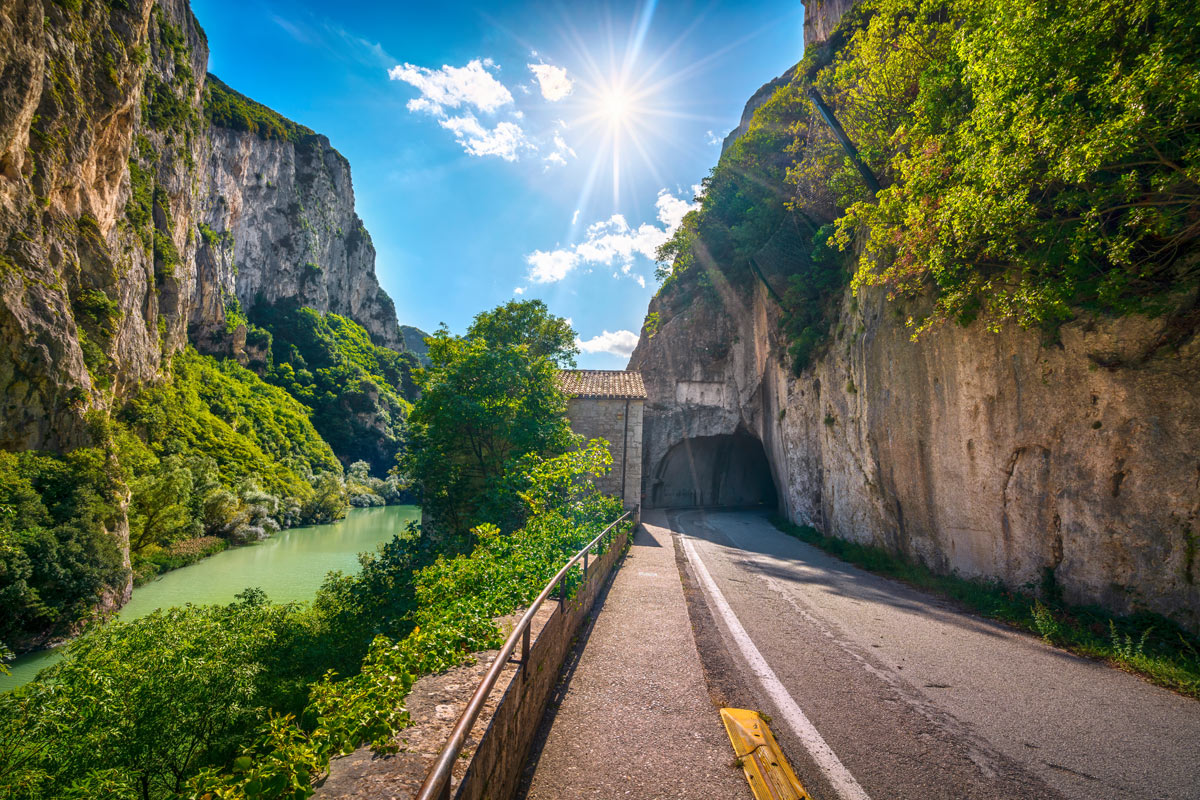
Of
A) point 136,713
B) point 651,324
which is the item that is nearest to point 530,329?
point 651,324

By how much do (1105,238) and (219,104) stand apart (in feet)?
269

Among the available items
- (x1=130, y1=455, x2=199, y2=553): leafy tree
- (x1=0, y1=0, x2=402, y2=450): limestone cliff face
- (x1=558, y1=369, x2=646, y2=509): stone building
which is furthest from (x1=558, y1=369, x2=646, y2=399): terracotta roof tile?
(x1=130, y1=455, x2=199, y2=553): leafy tree

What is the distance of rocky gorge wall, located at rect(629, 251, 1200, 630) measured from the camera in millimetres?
5824

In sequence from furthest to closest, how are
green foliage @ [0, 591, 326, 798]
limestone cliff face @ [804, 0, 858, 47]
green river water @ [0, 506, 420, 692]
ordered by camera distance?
1. limestone cliff face @ [804, 0, 858, 47]
2. green river water @ [0, 506, 420, 692]
3. green foliage @ [0, 591, 326, 798]

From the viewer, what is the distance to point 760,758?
116 inches

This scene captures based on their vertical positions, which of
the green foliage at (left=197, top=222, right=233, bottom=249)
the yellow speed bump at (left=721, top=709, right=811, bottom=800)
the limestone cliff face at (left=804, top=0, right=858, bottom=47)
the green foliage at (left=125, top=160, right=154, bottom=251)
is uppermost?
the limestone cliff face at (left=804, top=0, right=858, bottom=47)

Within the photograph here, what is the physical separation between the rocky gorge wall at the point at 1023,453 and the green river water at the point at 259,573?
11.7 metres

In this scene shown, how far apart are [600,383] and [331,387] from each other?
58.1 m

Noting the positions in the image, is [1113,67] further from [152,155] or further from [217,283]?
[217,283]

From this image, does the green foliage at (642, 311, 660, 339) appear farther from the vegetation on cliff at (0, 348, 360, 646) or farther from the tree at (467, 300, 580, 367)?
the vegetation on cliff at (0, 348, 360, 646)

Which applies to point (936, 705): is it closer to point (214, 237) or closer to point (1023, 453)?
point (1023, 453)

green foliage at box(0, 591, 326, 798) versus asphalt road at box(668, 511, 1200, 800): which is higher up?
asphalt road at box(668, 511, 1200, 800)

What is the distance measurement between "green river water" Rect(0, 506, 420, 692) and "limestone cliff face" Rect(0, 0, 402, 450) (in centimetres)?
638

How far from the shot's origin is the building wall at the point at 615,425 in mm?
18406
